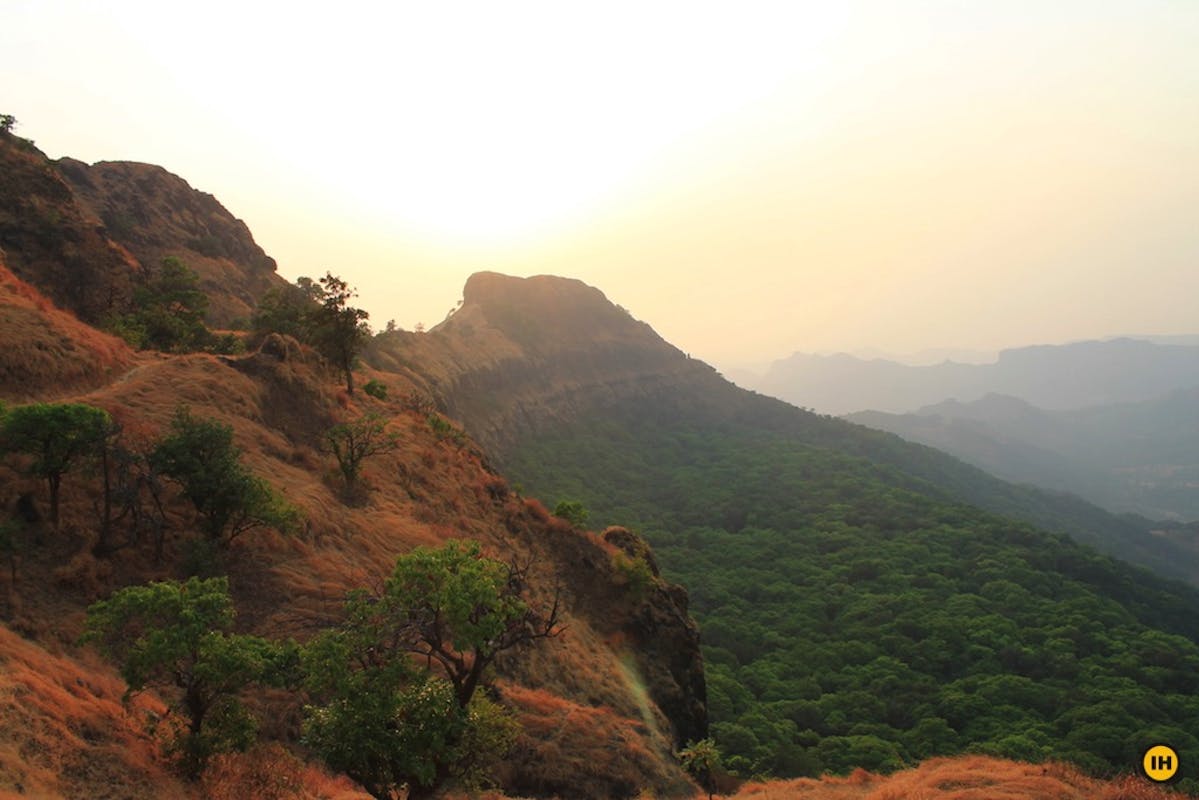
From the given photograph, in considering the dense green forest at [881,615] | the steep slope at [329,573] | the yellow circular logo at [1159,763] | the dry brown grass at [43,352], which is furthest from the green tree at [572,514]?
the yellow circular logo at [1159,763]

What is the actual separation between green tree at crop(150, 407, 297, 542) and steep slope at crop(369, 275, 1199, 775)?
30891 millimetres

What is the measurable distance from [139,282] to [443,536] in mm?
30946

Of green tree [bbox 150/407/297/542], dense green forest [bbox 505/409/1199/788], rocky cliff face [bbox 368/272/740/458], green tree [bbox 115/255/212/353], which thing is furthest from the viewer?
rocky cliff face [bbox 368/272/740/458]

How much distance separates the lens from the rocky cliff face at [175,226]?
206 feet

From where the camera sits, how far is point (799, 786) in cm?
2389

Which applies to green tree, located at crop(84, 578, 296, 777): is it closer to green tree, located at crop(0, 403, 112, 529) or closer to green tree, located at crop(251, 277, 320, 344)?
green tree, located at crop(0, 403, 112, 529)

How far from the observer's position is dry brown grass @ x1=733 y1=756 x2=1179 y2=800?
15992mm

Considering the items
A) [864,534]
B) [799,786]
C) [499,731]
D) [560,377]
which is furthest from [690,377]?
[499,731]

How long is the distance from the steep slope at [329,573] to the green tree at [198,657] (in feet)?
2.95

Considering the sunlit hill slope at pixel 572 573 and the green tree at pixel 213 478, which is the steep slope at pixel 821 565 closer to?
the sunlit hill slope at pixel 572 573

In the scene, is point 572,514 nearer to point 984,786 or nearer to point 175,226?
point 984,786

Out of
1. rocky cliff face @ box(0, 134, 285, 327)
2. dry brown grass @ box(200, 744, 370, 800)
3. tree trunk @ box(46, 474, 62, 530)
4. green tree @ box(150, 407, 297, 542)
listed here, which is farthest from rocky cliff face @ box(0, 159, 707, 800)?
dry brown grass @ box(200, 744, 370, 800)

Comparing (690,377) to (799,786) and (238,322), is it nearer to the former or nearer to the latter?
(238,322)

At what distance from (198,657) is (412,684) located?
13.0 feet
